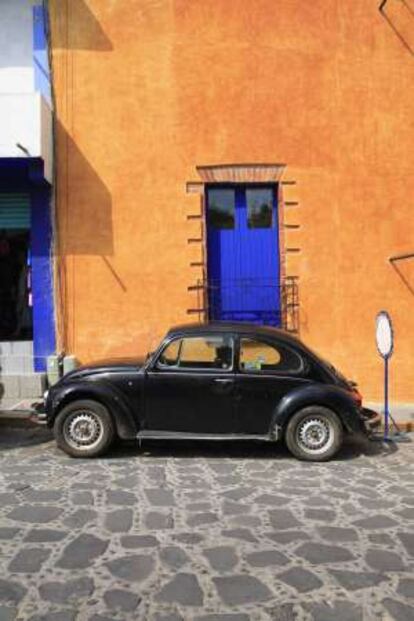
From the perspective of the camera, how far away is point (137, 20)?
10812 mm

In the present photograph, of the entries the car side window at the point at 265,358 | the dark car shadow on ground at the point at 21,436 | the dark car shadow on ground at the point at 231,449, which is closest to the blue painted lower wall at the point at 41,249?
the dark car shadow on ground at the point at 21,436

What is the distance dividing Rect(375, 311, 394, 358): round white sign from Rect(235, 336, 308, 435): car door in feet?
5.38

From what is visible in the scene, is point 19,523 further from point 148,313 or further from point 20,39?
point 20,39

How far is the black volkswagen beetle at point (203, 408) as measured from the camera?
731cm

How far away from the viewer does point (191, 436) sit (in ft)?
24.1

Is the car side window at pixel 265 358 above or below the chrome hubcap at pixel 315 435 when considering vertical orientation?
above

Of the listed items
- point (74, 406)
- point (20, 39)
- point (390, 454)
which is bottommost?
point (390, 454)

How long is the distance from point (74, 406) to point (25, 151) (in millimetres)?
4389

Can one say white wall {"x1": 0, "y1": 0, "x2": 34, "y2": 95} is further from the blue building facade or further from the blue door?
the blue door

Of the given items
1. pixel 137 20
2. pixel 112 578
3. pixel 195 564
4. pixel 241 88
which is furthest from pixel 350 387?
pixel 137 20

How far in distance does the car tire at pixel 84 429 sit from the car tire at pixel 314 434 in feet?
6.59

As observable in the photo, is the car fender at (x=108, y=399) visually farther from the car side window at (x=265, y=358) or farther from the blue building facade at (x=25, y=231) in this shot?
the blue building facade at (x=25, y=231)

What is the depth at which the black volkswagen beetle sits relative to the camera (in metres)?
7.31

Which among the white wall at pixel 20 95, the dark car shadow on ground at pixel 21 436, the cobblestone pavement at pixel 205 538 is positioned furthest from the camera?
the white wall at pixel 20 95
